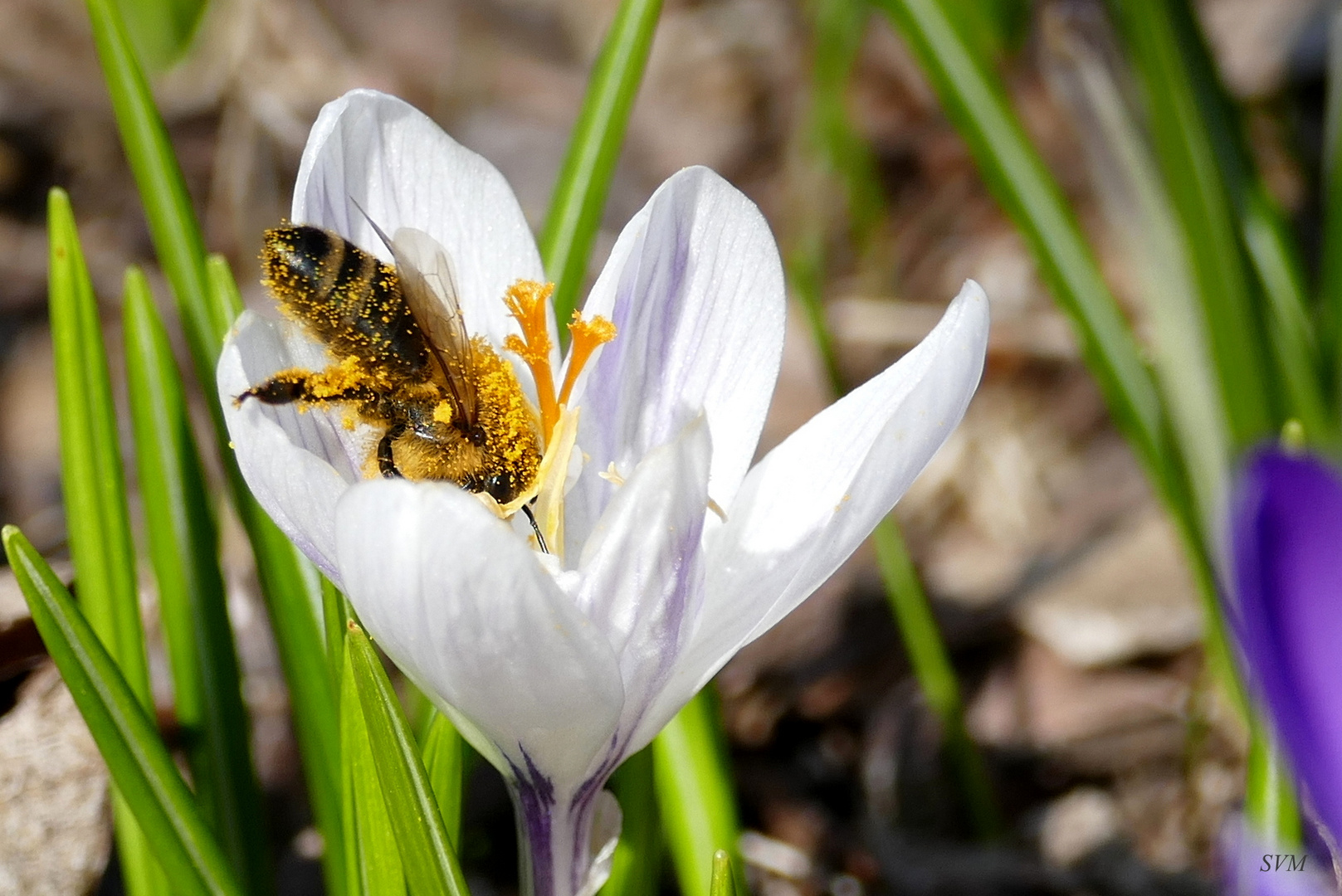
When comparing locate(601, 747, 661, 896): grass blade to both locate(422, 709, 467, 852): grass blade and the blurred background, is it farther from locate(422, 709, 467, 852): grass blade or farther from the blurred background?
the blurred background

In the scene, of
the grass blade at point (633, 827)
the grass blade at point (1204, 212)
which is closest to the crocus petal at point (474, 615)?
the grass blade at point (633, 827)

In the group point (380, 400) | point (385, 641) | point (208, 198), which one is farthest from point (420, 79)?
point (385, 641)

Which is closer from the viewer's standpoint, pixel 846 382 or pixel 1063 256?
pixel 1063 256

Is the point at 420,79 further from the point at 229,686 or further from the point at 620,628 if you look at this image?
the point at 620,628

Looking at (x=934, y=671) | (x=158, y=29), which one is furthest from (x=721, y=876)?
(x=158, y=29)

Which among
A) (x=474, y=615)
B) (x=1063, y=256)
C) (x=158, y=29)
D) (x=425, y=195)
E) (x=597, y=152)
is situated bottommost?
(x=474, y=615)

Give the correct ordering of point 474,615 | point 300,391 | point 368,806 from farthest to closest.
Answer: point 300,391
point 368,806
point 474,615

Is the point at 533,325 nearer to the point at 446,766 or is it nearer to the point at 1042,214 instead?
the point at 446,766

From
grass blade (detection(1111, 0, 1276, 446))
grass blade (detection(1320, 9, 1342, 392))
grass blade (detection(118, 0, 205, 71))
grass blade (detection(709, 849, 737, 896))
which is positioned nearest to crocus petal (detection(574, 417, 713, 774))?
grass blade (detection(709, 849, 737, 896))
